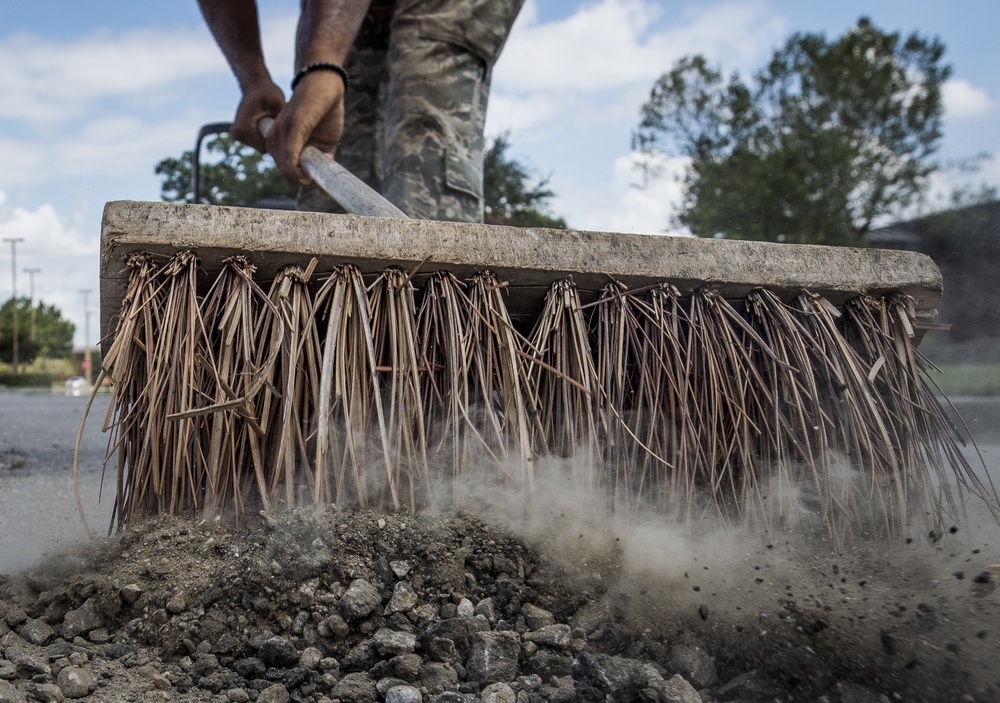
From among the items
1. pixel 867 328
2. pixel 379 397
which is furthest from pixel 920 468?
pixel 379 397

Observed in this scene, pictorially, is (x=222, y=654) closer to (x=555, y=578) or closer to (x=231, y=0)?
(x=555, y=578)

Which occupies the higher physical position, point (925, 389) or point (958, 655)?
point (925, 389)

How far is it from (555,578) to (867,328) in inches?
39.3

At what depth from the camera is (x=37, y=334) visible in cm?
5331

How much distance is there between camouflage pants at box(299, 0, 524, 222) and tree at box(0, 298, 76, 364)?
170 feet

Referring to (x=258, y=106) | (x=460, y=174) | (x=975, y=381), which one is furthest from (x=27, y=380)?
(x=460, y=174)

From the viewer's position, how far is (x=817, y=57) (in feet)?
71.1

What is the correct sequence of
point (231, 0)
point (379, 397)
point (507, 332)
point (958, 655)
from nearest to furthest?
point (958, 655) → point (379, 397) → point (507, 332) → point (231, 0)

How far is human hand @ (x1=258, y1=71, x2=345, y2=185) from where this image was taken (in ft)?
8.23

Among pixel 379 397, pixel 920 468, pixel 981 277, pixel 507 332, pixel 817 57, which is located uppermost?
pixel 817 57

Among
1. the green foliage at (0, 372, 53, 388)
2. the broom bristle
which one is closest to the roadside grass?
the broom bristle

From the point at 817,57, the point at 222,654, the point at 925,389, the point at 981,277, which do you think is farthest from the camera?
the point at 817,57

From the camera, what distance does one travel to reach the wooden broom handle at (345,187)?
2125 mm

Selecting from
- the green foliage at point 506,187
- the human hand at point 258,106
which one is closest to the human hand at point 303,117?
the human hand at point 258,106
